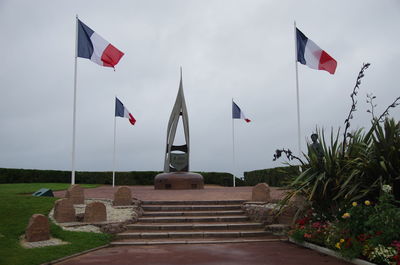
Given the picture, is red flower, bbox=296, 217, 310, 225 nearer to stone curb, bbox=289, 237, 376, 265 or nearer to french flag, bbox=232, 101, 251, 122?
stone curb, bbox=289, 237, 376, 265

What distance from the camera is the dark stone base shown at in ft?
51.7

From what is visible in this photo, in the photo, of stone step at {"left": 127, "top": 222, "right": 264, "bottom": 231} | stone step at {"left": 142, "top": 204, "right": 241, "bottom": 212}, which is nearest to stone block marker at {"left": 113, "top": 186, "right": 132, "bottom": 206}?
stone step at {"left": 142, "top": 204, "right": 241, "bottom": 212}

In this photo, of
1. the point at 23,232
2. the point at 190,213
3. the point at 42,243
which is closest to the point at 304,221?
the point at 190,213

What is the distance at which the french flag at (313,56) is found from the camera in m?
11.8

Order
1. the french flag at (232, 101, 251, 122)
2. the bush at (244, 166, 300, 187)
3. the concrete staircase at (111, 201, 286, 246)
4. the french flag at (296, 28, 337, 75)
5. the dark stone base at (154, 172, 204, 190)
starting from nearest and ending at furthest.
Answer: the concrete staircase at (111, 201, 286, 246), the french flag at (296, 28, 337, 75), the dark stone base at (154, 172, 204, 190), the bush at (244, 166, 300, 187), the french flag at (232, 101, 251, 122)

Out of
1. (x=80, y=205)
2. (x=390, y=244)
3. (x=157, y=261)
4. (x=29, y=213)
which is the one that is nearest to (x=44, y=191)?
(x=80, y=205)

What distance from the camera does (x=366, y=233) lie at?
5.86m

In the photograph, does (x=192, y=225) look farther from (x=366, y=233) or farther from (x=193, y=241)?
(x=366, y=233)

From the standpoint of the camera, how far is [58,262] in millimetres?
6039

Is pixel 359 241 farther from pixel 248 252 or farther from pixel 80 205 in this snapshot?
pixel 80 205

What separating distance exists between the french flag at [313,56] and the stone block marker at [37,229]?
9221mm

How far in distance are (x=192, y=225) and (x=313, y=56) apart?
696 cm

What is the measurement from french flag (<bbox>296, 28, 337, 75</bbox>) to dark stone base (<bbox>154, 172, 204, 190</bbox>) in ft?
22.5

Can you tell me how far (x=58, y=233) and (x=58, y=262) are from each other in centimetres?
188
